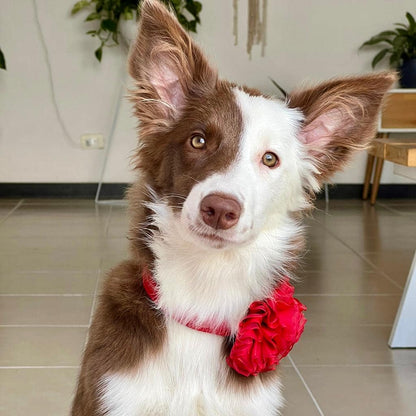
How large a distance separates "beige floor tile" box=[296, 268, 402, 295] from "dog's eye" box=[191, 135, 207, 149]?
7.08ft

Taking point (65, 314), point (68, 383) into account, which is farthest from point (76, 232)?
point (68, 383)

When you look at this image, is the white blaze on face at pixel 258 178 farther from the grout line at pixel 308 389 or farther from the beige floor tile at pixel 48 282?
the beige floor tile at pixel 48 282

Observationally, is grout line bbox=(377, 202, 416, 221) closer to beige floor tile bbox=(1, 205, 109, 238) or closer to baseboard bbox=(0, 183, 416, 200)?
baseboard bbox=(0, 183, 416, 200)

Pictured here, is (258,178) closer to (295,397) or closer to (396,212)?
(295,397)

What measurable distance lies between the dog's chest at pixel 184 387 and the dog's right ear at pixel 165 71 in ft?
1.82

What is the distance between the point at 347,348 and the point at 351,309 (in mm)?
531

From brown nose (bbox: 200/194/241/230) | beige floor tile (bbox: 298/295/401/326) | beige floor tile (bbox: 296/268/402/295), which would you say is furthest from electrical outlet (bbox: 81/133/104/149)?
brown nose (bbox: 200/194/241/230)

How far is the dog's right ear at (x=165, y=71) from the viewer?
1734 mm

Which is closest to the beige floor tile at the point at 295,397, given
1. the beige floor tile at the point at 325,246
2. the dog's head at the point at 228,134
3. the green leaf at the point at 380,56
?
the dog's head at the point at 228,134

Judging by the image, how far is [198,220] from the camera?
1.57 meters

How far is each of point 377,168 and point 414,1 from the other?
1.72 metres

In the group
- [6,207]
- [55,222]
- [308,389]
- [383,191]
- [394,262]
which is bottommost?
[383,191]

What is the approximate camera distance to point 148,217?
181 centimetres

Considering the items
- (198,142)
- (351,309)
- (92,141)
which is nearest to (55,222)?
(92,141)
